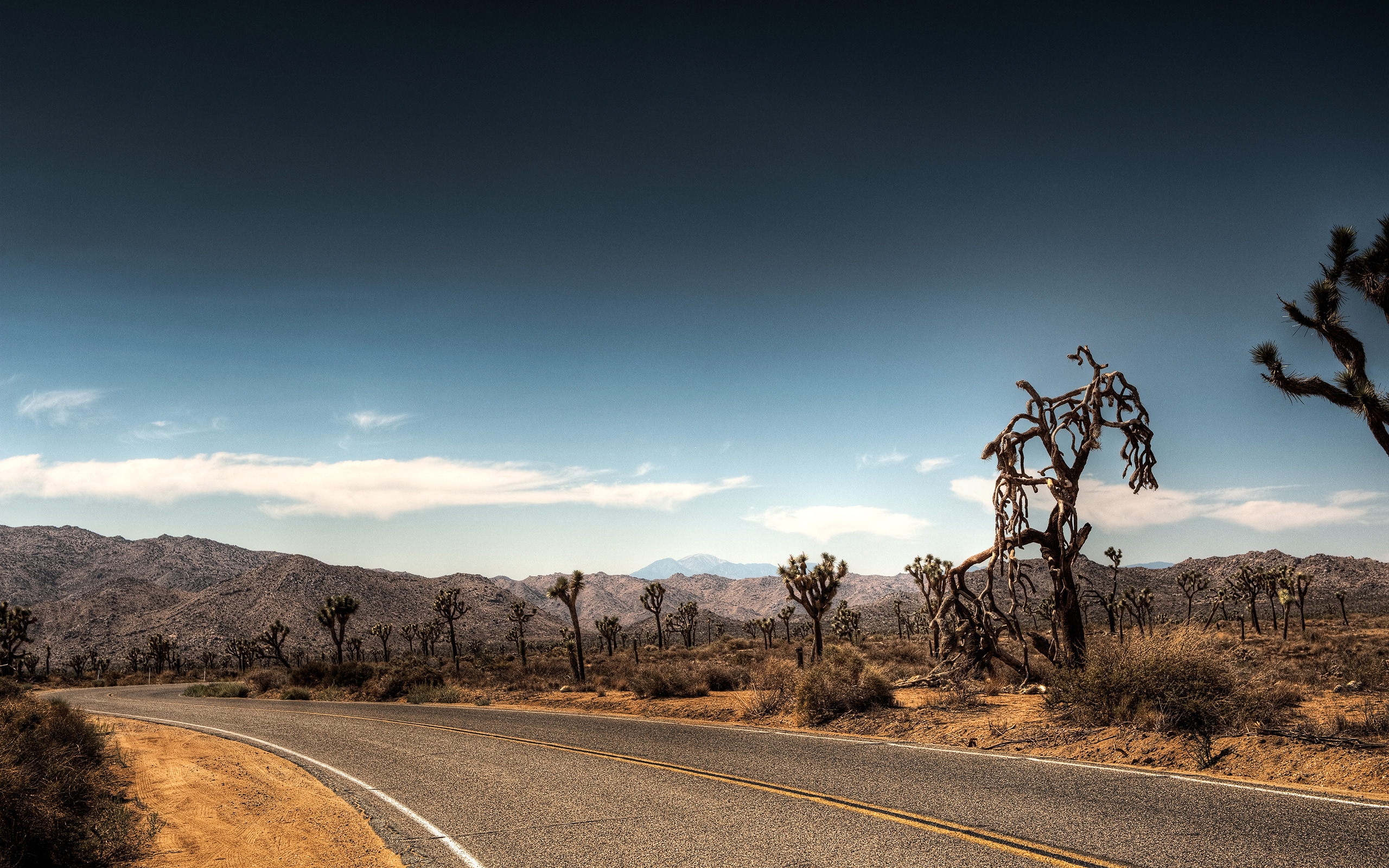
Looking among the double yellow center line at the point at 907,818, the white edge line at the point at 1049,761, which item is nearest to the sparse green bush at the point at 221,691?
the white edge line at the point at 1049,761

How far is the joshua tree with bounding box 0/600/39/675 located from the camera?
49.8 m

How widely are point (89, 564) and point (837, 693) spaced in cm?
22007

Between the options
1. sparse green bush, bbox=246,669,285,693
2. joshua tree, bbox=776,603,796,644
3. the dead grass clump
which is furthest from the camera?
joshua tree, bbox=776,603,796,644

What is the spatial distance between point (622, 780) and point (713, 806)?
229cm

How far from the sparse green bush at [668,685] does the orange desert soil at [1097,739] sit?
294 centimetres

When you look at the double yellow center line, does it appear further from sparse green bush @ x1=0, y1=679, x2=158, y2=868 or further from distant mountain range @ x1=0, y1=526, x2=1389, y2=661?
distant mountain range @ x1=0, y1=526, x2=1389, y2=661

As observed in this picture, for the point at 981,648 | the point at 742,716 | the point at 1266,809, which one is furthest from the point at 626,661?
the point at 1266,809

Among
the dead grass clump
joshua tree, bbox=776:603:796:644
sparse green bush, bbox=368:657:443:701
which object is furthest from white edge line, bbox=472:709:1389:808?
joshua tree, bbox=776:603:796:644

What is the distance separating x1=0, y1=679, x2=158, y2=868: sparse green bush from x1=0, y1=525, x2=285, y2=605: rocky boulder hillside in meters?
158

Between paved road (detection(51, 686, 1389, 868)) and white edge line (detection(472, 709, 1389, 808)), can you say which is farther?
white edge line (detection(472, 709, 1389, 808))

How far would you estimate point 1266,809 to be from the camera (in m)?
7.00

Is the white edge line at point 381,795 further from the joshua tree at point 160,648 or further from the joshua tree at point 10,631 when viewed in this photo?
the joshua tree at point 160,648

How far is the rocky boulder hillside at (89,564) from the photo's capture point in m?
153

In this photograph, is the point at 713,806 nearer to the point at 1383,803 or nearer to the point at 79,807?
the point at 1383,803
